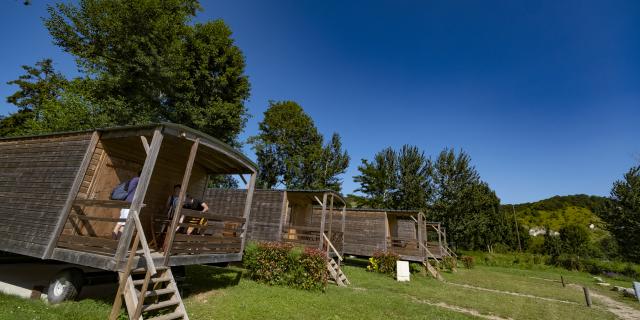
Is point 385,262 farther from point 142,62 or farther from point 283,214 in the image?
point 142,62

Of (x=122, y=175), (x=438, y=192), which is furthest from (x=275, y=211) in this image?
(x=438, y=192)

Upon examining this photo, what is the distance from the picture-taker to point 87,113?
61.4ft

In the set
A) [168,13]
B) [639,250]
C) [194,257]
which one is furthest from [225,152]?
[639,250]

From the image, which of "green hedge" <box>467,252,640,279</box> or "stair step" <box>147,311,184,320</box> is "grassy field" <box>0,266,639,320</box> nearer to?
"stair step" <box>147,311,184,320</box>

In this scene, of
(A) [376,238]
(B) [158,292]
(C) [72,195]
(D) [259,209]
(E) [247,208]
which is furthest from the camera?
(A) [376,238]

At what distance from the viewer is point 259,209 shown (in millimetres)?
14852

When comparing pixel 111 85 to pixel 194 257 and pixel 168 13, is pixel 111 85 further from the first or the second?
pixel 194 257

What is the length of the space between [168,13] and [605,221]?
45763 mm

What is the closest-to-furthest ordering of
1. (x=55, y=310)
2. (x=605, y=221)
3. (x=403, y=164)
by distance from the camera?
1. (x=55, y=310)
2. (x=605, y=221)
3. (x=403, y=164)

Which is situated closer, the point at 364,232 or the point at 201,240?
the point at 201,240

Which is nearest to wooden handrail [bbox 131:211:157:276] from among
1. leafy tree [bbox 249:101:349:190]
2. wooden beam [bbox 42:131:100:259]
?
→ wooden beam [bbox 42:131:100:259]

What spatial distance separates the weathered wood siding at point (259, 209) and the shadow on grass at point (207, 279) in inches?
117

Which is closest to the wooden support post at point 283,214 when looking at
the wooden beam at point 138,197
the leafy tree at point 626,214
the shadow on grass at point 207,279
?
the shadow on grass at point 207,279

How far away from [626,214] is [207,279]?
125 feet
